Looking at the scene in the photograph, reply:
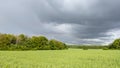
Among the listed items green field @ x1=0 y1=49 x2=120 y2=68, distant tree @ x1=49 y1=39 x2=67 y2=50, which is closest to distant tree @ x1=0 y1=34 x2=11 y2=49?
distant tree @ x1=49 y1=39 x2=67 y2=50

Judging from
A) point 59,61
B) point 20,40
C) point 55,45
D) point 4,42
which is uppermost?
point 20,40

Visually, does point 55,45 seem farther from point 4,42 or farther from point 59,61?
point 59,61

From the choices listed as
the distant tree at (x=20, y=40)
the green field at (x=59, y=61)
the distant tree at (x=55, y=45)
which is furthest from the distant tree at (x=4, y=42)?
the green field at (x=59, y=61)

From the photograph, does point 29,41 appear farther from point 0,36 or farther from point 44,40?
point 0,36

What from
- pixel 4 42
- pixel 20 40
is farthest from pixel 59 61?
pixel 20 40

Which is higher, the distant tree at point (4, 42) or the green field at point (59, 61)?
the distant tree at point (4, 42)

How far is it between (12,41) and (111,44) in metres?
57.5

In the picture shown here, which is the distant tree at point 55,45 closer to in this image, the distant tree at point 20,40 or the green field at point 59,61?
the distant tree at point 20,40

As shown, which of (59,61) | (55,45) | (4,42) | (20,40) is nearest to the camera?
(59,61)

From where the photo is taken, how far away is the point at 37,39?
293 feet

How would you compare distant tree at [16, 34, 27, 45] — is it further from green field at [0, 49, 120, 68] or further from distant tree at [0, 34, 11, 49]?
green field at [0, 49, 120, 68]

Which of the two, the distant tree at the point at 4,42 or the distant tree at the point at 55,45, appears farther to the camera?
the distant tree at the point at 55,45

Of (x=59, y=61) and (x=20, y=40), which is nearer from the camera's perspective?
(x=59, y=61)

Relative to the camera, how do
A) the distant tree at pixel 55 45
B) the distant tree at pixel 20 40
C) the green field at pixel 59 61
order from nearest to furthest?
the green field at pixel 59 61 → the distant tree at pixel 55 45 → the distant tree at pixel 20 40
